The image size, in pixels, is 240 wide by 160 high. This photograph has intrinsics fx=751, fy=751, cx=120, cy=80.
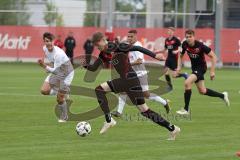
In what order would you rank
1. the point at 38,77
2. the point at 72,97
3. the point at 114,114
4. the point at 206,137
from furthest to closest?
the point at 38,77 → the point at 72,97 → the point at 114,114 → the point at 206,137

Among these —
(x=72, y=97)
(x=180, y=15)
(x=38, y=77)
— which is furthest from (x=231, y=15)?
(x=72, y=97)

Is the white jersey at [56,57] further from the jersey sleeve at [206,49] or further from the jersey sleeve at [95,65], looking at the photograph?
the jersey sleeve at [206,49]

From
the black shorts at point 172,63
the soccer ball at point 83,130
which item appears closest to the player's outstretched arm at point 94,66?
the soccer ball at point 83,130

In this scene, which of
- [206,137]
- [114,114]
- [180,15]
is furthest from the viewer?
[180,15]

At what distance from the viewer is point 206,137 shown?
46.3ft

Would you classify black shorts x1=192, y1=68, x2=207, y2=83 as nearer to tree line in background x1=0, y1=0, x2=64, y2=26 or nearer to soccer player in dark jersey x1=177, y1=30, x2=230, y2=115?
soccer player in dark jersey x1=177, y1=30, x2=230, y2=115

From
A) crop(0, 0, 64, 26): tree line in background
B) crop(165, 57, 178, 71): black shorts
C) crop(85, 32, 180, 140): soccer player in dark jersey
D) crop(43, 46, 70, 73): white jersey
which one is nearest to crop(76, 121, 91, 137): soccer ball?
crop(85, 32, 180, 140): soccer player in dark jersey

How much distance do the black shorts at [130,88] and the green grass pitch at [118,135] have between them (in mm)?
766

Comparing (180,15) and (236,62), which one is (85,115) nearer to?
(236,62)

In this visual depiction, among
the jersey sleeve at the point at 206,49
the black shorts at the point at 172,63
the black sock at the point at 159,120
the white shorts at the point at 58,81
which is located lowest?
the black shorts at the point at 172,63

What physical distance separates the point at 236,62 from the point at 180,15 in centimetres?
591

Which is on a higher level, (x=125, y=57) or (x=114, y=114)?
(x=125, y=57)

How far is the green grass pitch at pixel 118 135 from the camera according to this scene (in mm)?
11883

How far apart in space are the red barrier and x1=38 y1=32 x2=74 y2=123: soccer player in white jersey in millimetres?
27290
